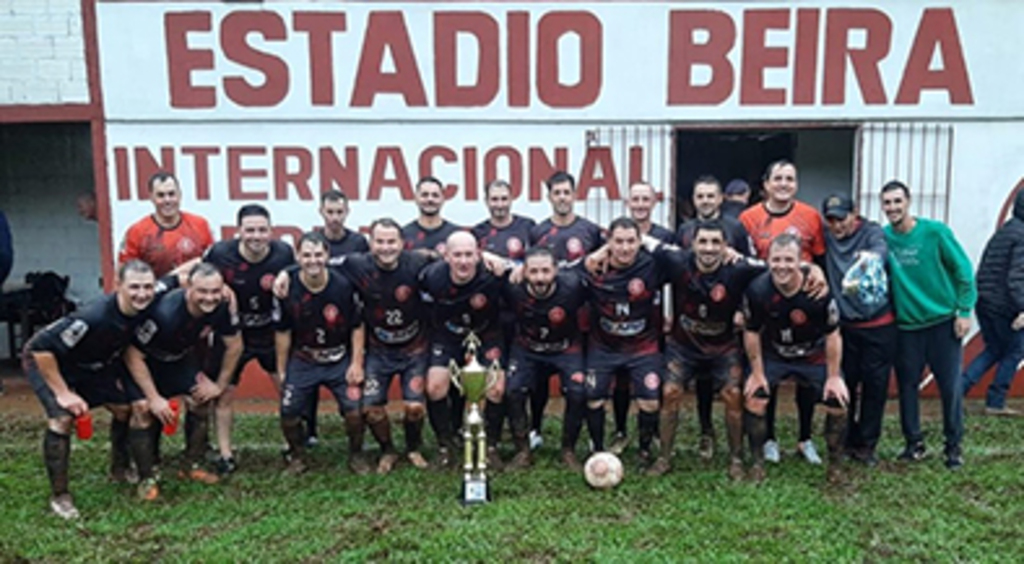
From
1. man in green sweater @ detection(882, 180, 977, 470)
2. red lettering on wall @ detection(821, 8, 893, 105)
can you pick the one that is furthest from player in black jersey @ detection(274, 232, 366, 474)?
red lettering on wall @ detection(821, 8, 893, 105)

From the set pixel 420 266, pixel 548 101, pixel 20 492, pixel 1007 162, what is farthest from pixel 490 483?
pixel 1007 162

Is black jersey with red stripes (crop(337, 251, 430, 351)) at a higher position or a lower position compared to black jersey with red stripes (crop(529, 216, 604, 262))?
lower

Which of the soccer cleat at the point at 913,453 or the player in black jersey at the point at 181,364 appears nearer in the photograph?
the player in black jersey at the point at 181,364

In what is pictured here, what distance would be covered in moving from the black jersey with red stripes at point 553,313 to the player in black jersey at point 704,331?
60cm

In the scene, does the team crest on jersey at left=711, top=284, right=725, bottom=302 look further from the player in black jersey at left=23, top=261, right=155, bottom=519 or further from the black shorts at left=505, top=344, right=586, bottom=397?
the player in black jersey at left=23, top=261, right=155, bottom=519

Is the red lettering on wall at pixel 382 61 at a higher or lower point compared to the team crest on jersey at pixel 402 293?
higher

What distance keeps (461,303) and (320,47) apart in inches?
125

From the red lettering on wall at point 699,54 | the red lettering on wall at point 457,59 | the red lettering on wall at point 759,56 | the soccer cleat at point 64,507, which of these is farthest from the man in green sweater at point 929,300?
the soccer cleat at point 64,507

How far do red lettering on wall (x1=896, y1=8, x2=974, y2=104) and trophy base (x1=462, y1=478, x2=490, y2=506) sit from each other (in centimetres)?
524

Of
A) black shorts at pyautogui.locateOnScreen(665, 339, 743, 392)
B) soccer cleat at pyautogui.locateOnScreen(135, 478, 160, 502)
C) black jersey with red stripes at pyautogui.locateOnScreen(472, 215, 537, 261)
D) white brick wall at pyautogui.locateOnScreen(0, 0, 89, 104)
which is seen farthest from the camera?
white brick wall at pyautogui.locateOnScreen(0, 0, 89, 104)

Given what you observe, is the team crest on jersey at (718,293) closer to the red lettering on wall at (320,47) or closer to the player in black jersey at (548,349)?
the player in black jersey at (548,349)

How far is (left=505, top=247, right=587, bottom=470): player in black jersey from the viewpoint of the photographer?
18.2ft

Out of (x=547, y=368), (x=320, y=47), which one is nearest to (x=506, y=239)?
(x=547, y=368)

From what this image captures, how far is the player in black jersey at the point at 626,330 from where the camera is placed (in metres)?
5.48
